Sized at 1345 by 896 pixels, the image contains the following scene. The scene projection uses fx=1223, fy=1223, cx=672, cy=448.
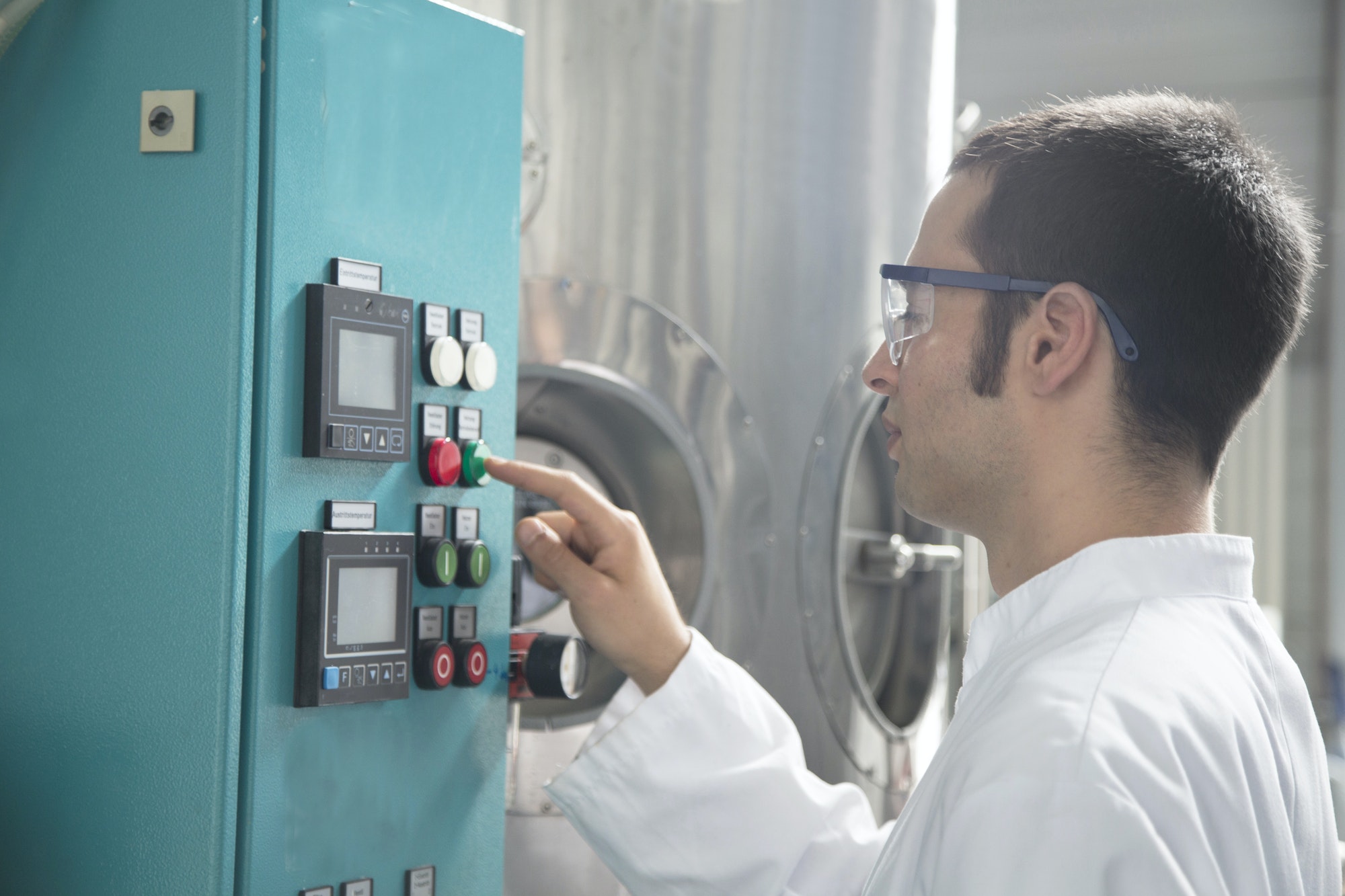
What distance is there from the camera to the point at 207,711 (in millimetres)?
999

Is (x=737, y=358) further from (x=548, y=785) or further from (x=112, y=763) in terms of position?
(x=112, y=763)

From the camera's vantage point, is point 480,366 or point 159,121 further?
point 480,366

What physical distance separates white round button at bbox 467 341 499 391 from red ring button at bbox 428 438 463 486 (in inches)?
2.4

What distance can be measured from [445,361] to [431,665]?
0.94 feet

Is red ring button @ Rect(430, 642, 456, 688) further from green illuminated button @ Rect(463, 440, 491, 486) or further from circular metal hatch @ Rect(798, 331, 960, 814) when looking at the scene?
circular metal hatch @ Rect(798, 331, 960, 814)

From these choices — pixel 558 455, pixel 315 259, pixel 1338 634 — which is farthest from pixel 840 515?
pixel 1338 634

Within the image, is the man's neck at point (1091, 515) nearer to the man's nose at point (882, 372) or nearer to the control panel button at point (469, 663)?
the man's nose at point (882, 372)

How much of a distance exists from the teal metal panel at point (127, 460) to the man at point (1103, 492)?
12.2 inches

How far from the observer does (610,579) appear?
4.44 ft

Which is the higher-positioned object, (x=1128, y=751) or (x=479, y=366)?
(x=479, y=366)

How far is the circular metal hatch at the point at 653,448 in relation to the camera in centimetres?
165

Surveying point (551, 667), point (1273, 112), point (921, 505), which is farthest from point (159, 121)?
point (1273, 112)

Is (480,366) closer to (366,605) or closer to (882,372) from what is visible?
(366,605)

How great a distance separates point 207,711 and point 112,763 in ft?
0.35
